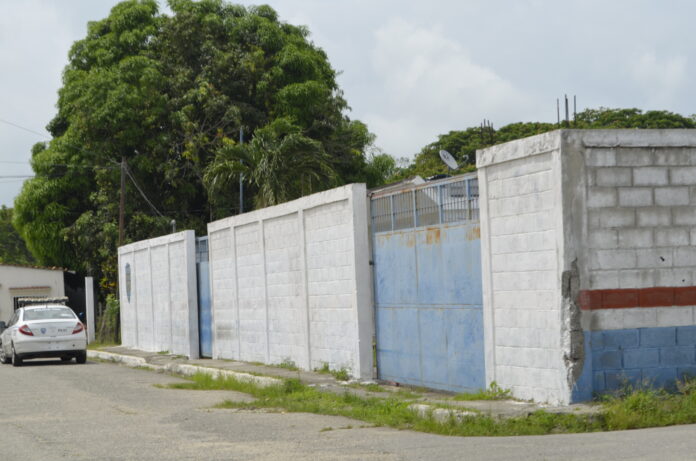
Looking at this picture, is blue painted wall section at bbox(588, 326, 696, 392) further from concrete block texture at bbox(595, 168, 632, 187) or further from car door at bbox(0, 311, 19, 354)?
car door at bbox(0, 311, 19, 354)

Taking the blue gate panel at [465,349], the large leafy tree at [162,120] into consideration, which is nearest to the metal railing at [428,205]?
the blue gate panel at [465,349]

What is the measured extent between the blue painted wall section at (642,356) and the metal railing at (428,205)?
101 inches

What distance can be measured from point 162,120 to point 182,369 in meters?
19.9

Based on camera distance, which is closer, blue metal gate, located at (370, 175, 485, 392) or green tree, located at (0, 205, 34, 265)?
blue metal gate, located at (370, 175, 485, 392)

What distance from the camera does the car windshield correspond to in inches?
971

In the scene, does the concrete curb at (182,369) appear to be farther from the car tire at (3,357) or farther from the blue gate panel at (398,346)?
the car tire at (3,357)

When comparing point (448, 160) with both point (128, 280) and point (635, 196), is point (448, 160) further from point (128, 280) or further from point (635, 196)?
point (128, 280)

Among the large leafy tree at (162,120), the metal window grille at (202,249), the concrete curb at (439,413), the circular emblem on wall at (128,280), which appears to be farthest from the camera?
the large leafy tree at (162,120)

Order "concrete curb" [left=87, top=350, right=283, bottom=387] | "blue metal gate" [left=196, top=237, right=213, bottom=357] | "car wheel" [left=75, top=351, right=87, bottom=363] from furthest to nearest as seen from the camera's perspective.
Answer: "car wheel" [left=75, top=351, right=87, bottom=363], "blue metal gate" [left=196, top=237, right=213, bottom=357], "concrete curb" [left=87, top=350, right=283, bottom=387]

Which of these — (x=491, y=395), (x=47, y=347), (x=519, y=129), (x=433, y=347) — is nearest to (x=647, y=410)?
(x=491, y=395)

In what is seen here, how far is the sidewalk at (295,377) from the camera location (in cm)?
1079

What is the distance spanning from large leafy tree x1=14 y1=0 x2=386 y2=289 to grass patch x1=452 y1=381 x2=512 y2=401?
2508cm

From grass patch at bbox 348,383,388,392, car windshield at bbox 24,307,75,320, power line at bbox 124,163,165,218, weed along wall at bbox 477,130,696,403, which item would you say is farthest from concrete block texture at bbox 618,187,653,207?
power line at bbox 124,163,165,218

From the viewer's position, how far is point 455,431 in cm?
1023
